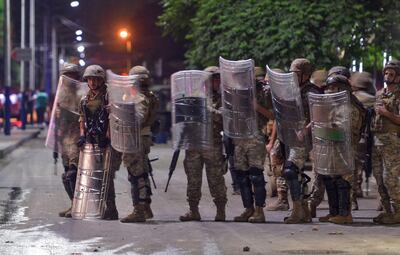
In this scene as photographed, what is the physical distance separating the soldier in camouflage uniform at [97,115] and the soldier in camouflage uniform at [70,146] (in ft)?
1.22

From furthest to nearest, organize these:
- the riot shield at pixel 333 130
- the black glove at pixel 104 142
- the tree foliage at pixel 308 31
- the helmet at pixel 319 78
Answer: the tree foliage at pixel 308 31 < the helmet at pixel 319 78 < the black glove at pixel 104 142 < the riot shield at pixel 333 130

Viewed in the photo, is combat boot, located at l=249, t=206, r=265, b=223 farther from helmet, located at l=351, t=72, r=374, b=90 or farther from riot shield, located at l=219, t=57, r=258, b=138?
helmet, located at l=351, t=72, r=374, b=90

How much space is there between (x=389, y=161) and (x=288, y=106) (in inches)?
51.3

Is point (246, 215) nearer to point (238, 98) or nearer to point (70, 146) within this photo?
point (238, 98)

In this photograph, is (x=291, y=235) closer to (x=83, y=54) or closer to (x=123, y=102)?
(x=123, y=102)

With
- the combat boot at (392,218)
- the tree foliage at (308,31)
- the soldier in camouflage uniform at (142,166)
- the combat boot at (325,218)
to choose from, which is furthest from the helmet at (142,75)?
the tree foliage at (308,31)

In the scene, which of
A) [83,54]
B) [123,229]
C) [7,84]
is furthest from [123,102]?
[83,54]

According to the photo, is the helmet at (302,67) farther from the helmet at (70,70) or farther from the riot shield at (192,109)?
the helmet at (70,70)

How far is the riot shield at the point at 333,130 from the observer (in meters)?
11.0

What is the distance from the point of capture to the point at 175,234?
34.3ft

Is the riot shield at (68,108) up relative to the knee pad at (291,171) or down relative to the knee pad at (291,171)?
up

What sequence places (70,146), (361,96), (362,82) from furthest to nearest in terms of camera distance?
(362,82)
(361,96)
(70,146)

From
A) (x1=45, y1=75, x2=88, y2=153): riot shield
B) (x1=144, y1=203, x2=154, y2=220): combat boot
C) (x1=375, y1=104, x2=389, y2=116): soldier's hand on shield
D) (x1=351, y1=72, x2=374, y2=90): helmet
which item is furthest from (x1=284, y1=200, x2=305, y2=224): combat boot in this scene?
(x1=351, y1=72, x2=374, y2=90): helmet

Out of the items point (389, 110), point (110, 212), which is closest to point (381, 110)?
point (389, 110)
